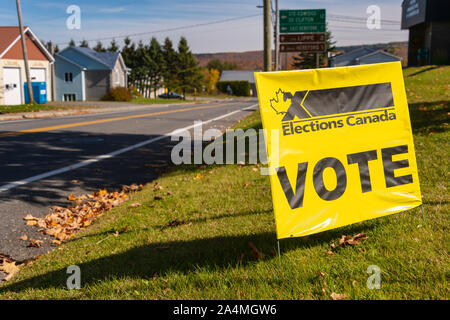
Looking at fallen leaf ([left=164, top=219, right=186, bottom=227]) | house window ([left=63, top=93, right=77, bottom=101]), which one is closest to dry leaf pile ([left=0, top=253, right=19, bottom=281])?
fallen leaf ([left=164, top=219, right=186, bottom=227])

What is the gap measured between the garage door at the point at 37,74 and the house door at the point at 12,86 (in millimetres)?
2868

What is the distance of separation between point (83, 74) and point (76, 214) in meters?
51.3

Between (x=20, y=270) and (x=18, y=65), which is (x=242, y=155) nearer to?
(x=20, y=270)

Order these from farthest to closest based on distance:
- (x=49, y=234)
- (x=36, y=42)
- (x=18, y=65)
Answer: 1. (x=36, y=42)
2. (x=18, y=65)
3. (x=49, y=234)

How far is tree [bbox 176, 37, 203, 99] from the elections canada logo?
77.5 m

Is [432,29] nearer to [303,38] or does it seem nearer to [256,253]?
[303,38]

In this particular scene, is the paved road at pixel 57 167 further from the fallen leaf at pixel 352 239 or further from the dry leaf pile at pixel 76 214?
the fallen leaf at pixel 352 239

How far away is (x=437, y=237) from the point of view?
382 cm

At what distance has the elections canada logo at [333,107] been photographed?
11.6 ft

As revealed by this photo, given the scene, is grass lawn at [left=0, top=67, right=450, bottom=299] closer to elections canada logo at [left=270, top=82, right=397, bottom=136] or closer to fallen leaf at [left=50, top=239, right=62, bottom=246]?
fallen leaf at [left=50, top=239, right=62, bottom=246]

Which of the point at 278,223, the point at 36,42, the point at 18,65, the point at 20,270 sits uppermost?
the point at 36,42
